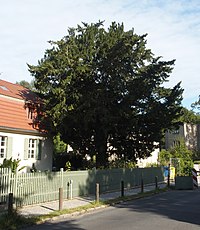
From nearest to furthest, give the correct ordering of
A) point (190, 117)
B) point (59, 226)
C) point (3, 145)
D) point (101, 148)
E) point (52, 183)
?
point (59, 226) → point (52, 183) → point (3, 145) → point (101, 148) → point (190, 117)

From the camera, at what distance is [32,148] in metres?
25.8

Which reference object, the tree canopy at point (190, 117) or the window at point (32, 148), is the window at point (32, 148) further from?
the tree canopy at point (190, 117)

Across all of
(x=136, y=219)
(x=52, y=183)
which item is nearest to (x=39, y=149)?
(x=52, y=183)

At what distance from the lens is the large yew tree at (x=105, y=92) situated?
25312 millimetres

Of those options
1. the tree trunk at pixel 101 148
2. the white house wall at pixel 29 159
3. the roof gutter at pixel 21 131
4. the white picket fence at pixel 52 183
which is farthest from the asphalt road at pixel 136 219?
the tree trunk at pixel 101 148

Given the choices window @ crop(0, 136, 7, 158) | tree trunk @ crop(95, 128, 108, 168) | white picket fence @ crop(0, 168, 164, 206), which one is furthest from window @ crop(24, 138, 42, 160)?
white picket fence @ crop(0, 168, 164, 206)

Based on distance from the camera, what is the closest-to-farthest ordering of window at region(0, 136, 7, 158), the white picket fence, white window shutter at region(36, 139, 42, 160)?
the white picket fence
window at region(0, 136, 7, 158)
white window shutter at region(36, 139, 42, 160)

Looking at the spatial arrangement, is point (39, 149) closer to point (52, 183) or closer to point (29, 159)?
point (29, 159)

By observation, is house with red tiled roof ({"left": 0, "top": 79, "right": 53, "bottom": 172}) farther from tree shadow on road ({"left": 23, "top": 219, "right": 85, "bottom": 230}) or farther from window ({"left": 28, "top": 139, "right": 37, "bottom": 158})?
tree shadow on road ({"left": 23, "top": 219, "right": 85, "bottom": 230})

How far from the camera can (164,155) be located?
5069 centimetres

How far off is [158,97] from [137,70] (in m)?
Result: 2.69

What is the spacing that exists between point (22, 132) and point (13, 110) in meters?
1.65

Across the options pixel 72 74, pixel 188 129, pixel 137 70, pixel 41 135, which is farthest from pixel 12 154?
pixel 188 129

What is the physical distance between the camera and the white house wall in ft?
78.3
